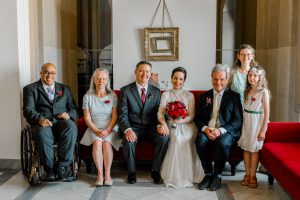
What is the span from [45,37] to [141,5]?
1.47 metres

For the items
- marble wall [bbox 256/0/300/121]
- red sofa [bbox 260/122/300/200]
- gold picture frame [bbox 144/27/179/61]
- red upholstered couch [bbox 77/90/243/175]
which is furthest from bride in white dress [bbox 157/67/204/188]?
marble wall [bbox 256/0/300/121]

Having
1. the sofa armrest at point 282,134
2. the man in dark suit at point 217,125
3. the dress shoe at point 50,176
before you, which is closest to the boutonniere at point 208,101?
the man in dark suit at point 217,125

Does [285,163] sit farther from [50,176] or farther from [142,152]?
[50,176]

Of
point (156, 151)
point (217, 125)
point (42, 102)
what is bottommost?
point (156, 151)

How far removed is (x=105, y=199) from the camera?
3328 mm

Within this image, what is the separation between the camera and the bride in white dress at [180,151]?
3.70 meters

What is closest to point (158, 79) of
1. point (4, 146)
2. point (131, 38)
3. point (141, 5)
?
point (131, 38)

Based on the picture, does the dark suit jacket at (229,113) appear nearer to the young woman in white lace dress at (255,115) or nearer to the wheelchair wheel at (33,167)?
the young woman in white lace dress at (255,115)

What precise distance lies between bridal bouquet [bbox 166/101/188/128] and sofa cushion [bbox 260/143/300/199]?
91cm

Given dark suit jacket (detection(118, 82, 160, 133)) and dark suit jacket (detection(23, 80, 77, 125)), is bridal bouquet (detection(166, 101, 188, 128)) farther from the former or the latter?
dark suit jacket (detection(23, 80, 77, 125))

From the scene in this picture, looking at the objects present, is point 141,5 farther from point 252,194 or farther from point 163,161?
point 252,194

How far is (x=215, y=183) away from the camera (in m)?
3.62

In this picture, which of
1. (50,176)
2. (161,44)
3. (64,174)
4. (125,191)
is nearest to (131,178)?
(125,191)

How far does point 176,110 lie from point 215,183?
2.82 ft
